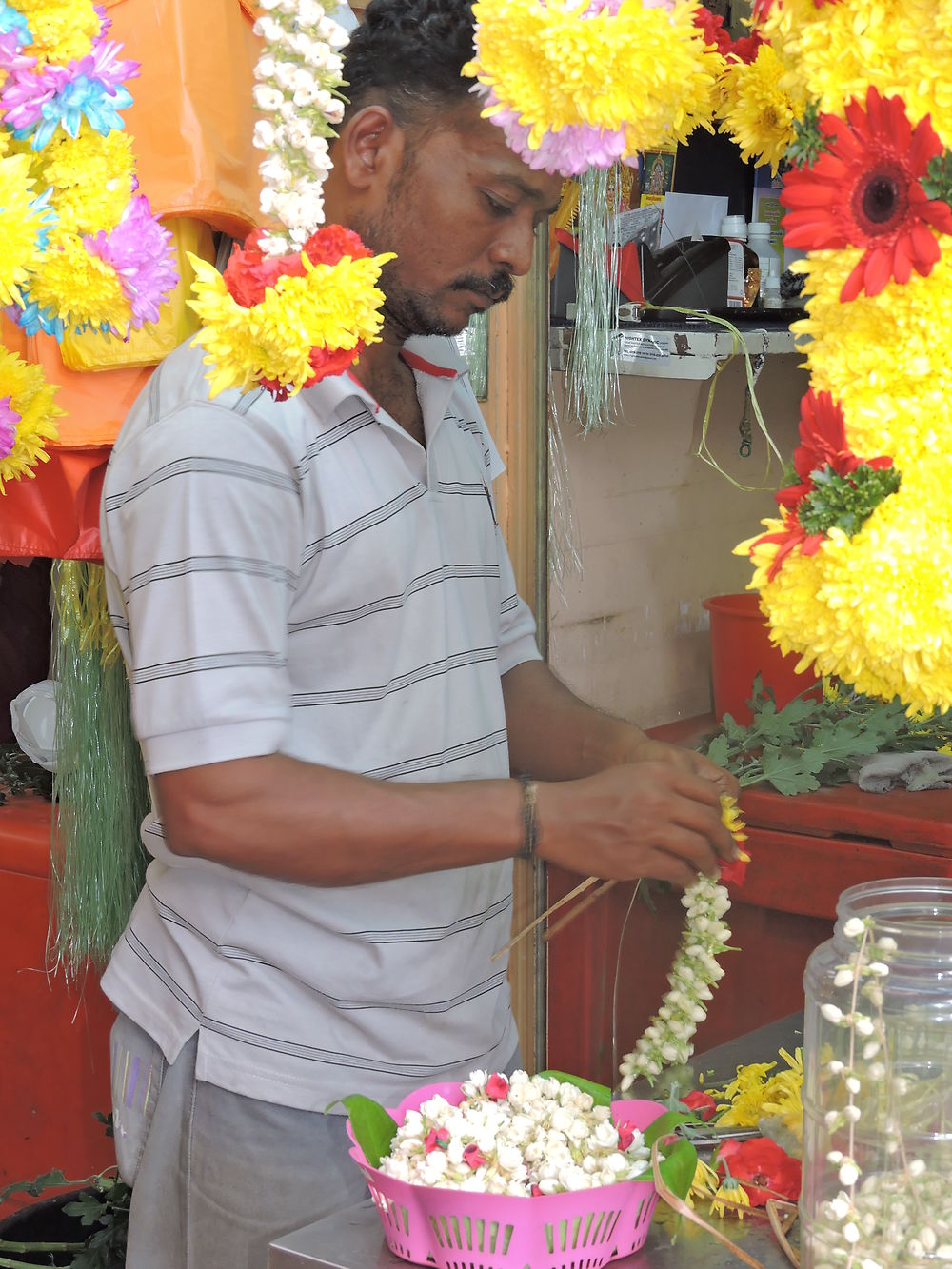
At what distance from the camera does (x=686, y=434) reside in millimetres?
2896

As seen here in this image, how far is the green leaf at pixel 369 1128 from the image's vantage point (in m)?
1.11

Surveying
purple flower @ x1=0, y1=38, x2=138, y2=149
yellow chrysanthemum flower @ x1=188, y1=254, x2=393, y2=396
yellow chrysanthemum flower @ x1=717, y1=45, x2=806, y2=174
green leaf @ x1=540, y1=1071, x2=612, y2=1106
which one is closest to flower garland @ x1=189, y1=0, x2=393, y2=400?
yellow chrysanthemum flower @ x1=188, y1=254, x2=393, y2=396

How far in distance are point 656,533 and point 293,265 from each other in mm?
1941

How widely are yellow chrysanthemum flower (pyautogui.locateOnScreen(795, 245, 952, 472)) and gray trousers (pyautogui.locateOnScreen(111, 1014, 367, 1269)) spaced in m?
0.85

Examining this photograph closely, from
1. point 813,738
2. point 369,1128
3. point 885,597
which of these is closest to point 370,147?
point 885,597

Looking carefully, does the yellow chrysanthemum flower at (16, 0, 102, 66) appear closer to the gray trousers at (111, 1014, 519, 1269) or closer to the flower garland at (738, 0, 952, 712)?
the flower garland at (738, 0, 952, 712)

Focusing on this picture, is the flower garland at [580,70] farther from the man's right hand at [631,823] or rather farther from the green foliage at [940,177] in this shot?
the man's right hand at [631,823]

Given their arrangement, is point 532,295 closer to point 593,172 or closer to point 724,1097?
point 593,172

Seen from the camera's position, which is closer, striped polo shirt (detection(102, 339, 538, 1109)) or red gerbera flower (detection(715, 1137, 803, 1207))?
red gerbera flower (detection(715, 1137, 803, 1207))

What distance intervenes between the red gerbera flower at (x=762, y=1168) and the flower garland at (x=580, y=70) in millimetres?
747

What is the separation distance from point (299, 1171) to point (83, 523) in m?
0.83

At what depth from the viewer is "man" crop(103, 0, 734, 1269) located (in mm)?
1255


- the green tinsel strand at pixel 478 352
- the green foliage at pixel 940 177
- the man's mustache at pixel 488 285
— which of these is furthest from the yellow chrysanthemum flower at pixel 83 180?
the green tinsel strand at pixel 478 352

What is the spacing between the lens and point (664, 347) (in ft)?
7.80
